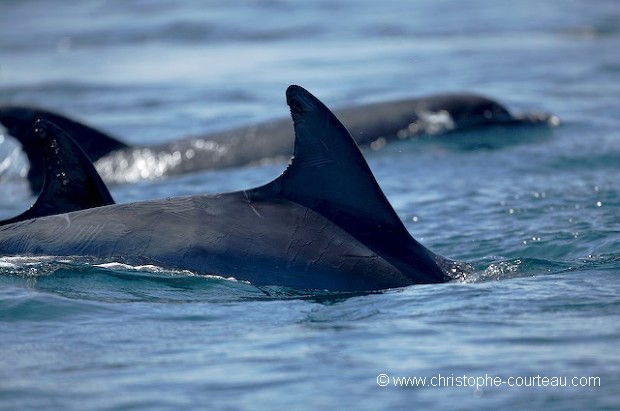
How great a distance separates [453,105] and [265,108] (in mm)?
3646

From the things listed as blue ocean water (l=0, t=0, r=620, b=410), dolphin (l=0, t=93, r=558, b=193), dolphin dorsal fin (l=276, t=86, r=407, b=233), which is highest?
dolphin dorsal fin (l=276, t=86, r=407, b=233)

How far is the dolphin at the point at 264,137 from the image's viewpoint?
13.5 meters

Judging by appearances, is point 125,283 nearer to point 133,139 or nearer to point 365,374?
point 365,374

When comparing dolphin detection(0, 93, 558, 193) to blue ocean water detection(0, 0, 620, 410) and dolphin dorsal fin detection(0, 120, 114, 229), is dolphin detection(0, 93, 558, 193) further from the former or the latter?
dolphin dorsal fin detection(0, 120, 114, 229)

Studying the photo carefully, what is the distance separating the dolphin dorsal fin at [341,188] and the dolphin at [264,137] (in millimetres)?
6055

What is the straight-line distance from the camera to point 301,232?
699 centimetres

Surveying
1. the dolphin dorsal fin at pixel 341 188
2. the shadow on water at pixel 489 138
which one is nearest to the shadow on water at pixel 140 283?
the dolphin dorsal fin at pixel 341 188

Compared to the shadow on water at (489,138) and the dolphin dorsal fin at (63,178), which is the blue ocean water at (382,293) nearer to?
the shadow on water at (489,138)

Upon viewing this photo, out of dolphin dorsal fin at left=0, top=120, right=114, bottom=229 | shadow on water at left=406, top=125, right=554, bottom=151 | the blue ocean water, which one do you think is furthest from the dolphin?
dolphin dorsal fin at left=0, top=120, right=114, bottom=229

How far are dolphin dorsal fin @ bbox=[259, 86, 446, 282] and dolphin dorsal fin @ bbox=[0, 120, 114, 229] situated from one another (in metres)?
1.20

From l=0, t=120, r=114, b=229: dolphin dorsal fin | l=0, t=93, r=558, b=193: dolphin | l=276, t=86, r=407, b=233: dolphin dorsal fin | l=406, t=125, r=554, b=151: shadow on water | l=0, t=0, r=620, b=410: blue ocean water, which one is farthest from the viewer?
l=406, t=125, r=554, b=151: shadow on water

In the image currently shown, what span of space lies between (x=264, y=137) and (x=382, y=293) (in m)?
7.31

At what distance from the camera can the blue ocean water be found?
5.56 metres

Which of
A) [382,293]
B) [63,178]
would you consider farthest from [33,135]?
[382,293]
